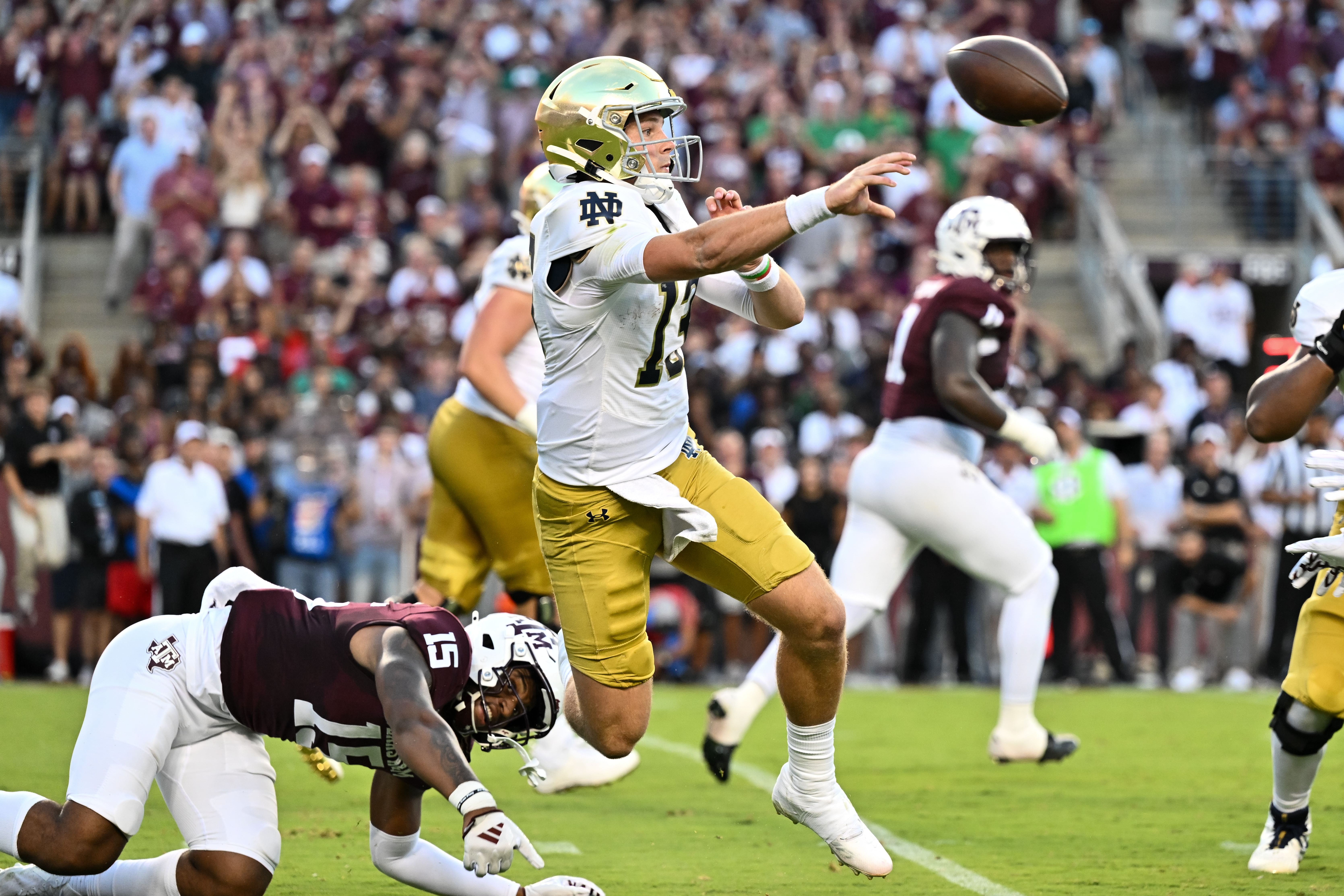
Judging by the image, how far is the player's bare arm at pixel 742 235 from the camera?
14.2ft

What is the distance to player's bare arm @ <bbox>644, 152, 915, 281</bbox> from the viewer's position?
170 inches

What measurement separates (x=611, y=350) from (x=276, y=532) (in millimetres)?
8462

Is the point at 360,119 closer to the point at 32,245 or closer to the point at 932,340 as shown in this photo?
the point at 32,245

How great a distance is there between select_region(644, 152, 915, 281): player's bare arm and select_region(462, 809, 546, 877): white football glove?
1443mm

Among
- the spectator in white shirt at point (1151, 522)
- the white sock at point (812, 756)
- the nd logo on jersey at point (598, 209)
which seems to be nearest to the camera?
the nd logo on jersey at point (598, 209)

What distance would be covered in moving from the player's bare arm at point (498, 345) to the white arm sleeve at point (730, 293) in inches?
62.8

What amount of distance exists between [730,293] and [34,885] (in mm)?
2457

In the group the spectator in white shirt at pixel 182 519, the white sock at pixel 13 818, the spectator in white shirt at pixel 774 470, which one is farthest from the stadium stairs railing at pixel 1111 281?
the white sock at pixel 13 818

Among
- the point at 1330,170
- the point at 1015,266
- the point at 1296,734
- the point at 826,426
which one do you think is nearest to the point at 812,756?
the point at 1296,734

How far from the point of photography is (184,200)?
1530cm

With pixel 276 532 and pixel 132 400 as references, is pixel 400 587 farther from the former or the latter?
pixel 132 400

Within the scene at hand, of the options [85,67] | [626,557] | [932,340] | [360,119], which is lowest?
[626,557]

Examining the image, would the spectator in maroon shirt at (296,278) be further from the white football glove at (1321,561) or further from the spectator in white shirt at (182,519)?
the white football glove at (1321,561)

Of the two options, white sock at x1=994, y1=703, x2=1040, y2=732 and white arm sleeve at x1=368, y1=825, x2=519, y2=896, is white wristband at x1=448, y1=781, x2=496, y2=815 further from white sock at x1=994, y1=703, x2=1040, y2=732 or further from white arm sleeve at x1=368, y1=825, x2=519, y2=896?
white sock at x1=994, y1=703, x2=1040, y2=732
